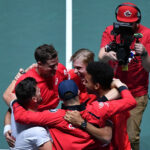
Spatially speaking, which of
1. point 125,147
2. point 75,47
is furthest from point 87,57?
point 75,47

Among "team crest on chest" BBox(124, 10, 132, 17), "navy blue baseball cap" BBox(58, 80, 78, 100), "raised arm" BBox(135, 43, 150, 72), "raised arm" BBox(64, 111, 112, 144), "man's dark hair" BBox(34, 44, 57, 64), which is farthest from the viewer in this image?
"team crest on chest" BBox(124, 10, 132, 17)

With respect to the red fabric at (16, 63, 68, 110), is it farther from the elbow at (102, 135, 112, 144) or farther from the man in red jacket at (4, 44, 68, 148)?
the elbow at (102, 135, 112, 144)

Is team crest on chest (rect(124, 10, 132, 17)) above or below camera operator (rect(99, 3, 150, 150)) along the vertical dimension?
above

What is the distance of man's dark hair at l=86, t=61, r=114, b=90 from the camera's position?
418 cm

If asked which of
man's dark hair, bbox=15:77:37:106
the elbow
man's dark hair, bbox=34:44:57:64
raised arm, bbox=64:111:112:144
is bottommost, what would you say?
the elbow

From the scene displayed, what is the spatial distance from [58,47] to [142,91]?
2.69m

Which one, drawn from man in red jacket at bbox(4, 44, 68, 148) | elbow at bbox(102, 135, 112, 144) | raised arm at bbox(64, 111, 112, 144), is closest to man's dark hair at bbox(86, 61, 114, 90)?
raised arm at bbox(64, 111, 112, 144)

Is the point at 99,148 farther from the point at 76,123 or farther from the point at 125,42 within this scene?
the point at 125,42

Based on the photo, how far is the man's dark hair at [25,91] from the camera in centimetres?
419

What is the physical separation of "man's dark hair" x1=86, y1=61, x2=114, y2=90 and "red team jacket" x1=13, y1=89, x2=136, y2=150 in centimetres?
24

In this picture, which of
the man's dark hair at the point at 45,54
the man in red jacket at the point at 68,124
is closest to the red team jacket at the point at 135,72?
the man's dark hair at the point at 45,54

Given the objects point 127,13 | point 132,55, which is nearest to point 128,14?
point 127,13

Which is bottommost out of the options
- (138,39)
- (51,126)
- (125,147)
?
(125,147)

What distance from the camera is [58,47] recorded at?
26.4ft
